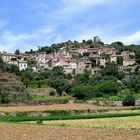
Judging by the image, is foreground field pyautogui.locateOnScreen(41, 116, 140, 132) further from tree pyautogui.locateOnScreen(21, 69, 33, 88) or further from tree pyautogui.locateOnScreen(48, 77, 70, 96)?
tree pyautogui.locateOnScreen(21, 69, 33, 88)

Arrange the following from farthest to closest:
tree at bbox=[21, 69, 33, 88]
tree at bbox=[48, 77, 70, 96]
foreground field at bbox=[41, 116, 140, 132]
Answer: tree at bbox=[21, 69, 33, 88]
tree at bbox=[48, 77, 70, 96]
foreground field at bbox=[41, 116, 140, 132]

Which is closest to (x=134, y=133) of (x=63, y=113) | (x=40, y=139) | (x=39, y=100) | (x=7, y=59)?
(x=40, y=139)

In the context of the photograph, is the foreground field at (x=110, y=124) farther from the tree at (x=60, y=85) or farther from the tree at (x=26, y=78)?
the tree at (x=26, y=78)

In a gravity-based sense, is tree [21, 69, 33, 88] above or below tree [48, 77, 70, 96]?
above

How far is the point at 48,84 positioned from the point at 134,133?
94.5 metres

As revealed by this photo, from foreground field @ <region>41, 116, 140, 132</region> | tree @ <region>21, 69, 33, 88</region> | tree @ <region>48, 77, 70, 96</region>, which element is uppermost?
tree @ <region>21, 69, 33, 88</region>

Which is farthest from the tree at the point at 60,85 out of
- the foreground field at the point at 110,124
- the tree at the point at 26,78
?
the foreground field at the point at 110,124

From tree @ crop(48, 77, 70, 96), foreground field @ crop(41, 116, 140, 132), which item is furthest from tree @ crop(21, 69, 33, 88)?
foreground field @ crop(41, 116, 140, 132)

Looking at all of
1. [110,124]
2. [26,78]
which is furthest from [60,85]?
[110,124]

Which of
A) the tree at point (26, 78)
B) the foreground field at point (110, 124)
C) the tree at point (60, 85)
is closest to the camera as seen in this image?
the foreground field at point (110, 124)

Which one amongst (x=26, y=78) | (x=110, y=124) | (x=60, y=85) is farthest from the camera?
(x=26, y=78)

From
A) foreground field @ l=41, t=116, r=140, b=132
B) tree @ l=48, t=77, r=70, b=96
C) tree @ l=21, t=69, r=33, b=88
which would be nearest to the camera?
foreground field @ l=41, t=116, r=140, b=132

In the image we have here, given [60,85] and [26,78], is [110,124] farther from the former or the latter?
[26,78]

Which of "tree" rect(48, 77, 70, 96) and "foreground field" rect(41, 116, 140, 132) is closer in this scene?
"foreground field" rect(41, 116, 140, 132)
